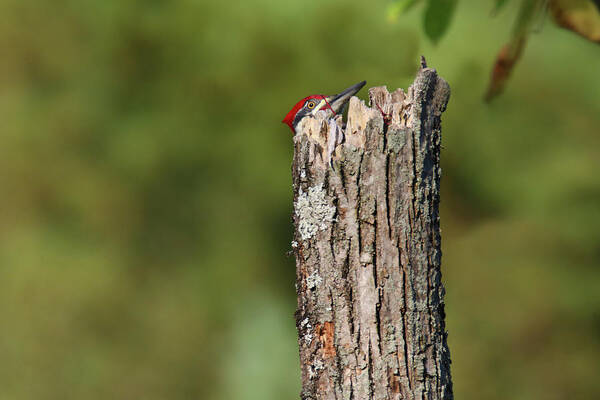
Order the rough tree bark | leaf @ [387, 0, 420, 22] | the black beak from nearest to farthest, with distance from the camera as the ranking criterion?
1. leaf @ [387, 0, 420, 22]
2. the rough tree bark
3. the black beak

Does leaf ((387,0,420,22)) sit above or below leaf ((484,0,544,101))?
above

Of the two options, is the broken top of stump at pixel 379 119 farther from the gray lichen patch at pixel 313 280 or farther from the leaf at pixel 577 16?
the leaf at pixel 577 16

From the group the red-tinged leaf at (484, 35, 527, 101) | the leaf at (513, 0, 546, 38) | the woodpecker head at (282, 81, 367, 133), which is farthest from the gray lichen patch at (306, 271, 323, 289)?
the woodpecker head at (282, 81, 367, 133)

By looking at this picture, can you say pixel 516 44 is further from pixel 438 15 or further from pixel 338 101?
pixel 338 101

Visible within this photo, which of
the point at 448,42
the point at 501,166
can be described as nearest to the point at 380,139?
the point at 448,42

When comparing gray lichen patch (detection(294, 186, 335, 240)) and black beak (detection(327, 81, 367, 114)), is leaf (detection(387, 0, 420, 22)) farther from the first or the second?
black beak (detection(327, 81, 367, 114))

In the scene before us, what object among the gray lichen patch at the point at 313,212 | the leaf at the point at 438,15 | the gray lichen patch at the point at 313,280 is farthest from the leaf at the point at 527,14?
the gray lichen patch at the point at 313,280
